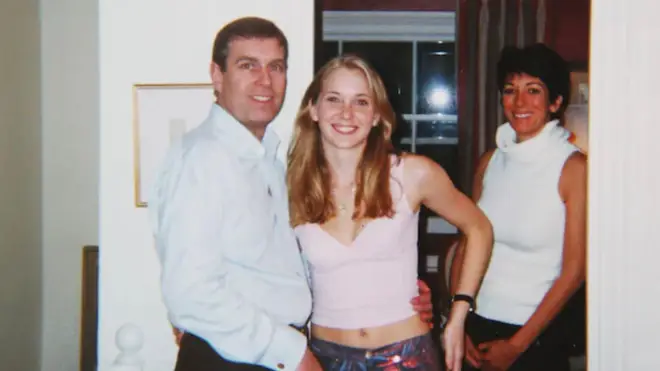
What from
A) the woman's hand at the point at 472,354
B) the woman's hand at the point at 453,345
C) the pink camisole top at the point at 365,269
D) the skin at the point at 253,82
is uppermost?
the skin at the point at 253,82

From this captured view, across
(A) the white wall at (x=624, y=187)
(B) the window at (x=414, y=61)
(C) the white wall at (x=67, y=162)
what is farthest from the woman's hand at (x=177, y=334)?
(B) the window at (x=414, y=61)

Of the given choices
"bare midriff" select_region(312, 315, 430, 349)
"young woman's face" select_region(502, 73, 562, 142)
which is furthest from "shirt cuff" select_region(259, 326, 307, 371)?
"young woman's face" select_region(502, 73, 562, 142)

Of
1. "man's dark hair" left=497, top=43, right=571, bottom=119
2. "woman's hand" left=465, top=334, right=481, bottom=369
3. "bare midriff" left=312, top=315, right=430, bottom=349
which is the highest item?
"man's dark hair" left=497, top=43, right=571, bottom=119

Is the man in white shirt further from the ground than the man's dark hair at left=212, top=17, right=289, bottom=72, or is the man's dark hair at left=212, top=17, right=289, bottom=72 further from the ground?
the man's dark hair at left=212, top=17, right=289, bottom=72

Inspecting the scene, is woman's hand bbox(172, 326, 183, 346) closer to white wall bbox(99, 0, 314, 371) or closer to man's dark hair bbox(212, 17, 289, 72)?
white wall bbox(99, 0, 314, 371)

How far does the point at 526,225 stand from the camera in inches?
62.2

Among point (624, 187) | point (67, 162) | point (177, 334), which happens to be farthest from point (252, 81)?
point (67, 162)

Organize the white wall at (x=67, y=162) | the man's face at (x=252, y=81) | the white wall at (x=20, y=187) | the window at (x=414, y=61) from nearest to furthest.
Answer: the man's face at (x=252, y=81) < the white wall at (x=20, y=187) < the white wall at (x=67, y=162) < the window at (x=414, y=61)

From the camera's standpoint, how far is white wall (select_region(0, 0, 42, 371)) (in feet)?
6.66

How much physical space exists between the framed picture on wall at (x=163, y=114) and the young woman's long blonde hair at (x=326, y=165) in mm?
213

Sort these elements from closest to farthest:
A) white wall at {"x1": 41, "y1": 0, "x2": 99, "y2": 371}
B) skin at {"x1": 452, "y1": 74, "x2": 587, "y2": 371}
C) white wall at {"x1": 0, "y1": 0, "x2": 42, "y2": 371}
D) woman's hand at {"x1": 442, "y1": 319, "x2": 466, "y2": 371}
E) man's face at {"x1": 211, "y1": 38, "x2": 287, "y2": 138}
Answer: man's face at {"x1": 211, "y1": 38, "x2": 287, "y2": 138}
woman's hand at {"x1": 442, "y1": 319, "x2": 466, "y2": 371}
skin at {"x1": 452, "y1": 74, "x2": 587, "y2": 371}
white wall at {"x1": 0, "y1": 0, "x2": 42, "y2": 371}
white wall at {"x1": 41, "y1": 0, "x2": 99, "y2": 371}

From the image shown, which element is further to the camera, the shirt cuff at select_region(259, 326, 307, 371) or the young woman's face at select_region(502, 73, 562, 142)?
the young woman's face at select_region(502, 73, 562, 142)

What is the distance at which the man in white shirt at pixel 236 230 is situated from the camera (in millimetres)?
1109

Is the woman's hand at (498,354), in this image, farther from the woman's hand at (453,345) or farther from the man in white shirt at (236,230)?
the man in white shirt at (236,230)
